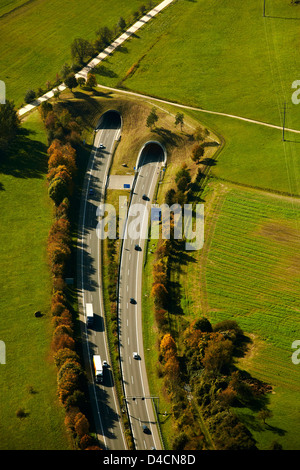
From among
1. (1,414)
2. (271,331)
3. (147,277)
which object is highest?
(147,277)

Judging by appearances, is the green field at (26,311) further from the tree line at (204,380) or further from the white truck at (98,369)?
the tree line at (204,380)

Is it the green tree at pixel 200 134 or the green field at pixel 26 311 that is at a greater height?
the green tree at pixel 200 134

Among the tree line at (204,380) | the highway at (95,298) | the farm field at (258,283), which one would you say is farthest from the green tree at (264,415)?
the highway at (95,298)

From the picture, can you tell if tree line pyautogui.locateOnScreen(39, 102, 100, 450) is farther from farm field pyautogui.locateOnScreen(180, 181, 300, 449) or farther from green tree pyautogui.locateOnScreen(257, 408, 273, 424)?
green tree pyautogui.locateOnScreen(257, 408, 273, 424)

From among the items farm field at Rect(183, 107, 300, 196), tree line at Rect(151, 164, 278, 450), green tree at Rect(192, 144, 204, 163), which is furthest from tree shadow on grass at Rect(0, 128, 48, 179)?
tree line at Rect(151, 164, 278, 450)

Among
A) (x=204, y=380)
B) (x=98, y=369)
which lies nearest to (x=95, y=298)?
(x=98, y=369)

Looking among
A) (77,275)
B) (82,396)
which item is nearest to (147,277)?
(77,275)

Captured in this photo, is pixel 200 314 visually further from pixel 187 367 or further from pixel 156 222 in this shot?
pixel 156 222
